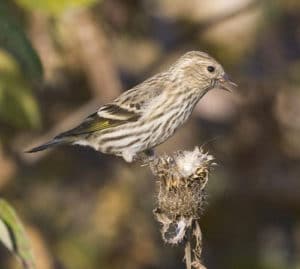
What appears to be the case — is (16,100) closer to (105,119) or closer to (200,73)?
(105,119)

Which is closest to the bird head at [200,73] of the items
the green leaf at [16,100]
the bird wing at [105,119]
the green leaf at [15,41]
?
the bird wing at [105,119]

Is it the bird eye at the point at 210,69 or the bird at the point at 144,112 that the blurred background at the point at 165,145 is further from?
the bird eye at the point at 210,69

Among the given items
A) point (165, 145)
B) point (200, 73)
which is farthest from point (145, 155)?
point (165, 145)

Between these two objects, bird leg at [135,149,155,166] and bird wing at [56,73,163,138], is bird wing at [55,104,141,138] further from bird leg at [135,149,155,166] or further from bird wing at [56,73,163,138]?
bird leg at [135,149,155,166]

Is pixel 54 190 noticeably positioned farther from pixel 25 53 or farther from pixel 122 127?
pixel 25 53

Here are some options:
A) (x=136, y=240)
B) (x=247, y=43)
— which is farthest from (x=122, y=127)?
(x=247, y=43)

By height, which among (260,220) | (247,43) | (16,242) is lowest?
(16,242)
